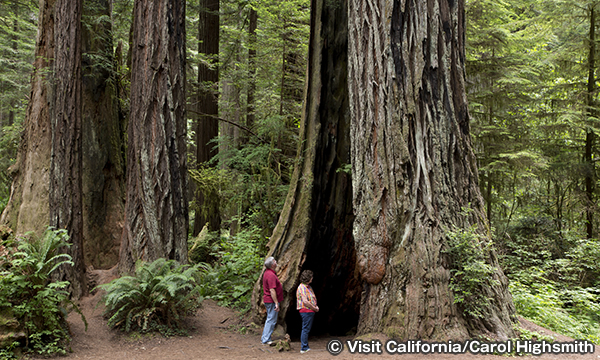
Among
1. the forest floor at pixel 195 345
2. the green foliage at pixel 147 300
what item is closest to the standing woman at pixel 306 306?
the forest floor at pixel 195 345

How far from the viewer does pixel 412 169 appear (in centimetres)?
637

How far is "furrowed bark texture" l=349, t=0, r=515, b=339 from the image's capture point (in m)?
6.05

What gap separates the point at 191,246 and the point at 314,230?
586cm

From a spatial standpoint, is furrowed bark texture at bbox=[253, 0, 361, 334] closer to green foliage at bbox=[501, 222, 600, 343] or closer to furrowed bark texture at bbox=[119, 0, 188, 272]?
furrowed bark texture at bbox=[119, 0, 188, 272]

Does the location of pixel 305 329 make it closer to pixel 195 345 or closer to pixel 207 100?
pixel 195 345

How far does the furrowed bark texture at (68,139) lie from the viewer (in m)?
7.81

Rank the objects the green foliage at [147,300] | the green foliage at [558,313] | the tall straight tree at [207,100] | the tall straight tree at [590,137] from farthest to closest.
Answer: the tall straight tree at [590,137]
the tall straight tree at [207,100]
the green foliage at [558,313]
the green foliage at [147,300]

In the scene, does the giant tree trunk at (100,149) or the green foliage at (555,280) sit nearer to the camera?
the green foliage at (555,280)

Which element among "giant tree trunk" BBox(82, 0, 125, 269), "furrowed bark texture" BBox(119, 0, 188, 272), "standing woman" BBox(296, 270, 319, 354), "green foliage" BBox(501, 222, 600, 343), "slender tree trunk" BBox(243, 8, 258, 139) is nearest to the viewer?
"standing woman" BBox(296, 270, 319, 354)

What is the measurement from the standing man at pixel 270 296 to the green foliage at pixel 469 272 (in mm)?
2854

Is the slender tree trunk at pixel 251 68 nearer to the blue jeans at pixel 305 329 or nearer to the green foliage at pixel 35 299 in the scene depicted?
the blue jeans at pixel 305 329

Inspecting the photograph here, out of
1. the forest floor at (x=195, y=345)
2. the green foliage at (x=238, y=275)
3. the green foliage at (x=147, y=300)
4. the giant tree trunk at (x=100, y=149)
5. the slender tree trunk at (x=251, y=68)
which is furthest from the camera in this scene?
the slender tree trunk at (x=251, y=68)

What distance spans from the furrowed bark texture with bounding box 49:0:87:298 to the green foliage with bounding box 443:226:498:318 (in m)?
6.99

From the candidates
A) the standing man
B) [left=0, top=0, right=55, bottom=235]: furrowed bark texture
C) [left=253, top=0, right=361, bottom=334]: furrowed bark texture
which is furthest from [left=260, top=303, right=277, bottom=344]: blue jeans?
[left=0, top=0, right=55, bottom=235]: furrowed bark texture
